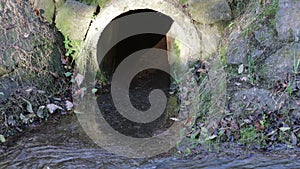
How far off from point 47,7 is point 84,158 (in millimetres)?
3018

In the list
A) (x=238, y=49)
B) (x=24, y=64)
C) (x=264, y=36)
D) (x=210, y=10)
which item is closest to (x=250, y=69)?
(x=238, y=49)

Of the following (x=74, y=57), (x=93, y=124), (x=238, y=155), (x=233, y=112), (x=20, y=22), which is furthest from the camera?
(x=74, y=57)

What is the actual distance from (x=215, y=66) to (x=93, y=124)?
2116mm

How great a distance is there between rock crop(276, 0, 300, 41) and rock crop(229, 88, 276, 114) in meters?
0.96

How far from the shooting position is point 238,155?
4918 mm

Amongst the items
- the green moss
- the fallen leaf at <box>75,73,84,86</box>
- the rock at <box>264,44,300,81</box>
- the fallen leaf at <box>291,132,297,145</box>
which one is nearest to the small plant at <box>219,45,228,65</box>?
the rock at <box>264,44,300,81</box>

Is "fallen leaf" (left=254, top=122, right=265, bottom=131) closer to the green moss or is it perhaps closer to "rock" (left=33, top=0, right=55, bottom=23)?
the green moss

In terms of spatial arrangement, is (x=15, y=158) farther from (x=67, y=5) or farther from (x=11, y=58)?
(x=67, y=5)

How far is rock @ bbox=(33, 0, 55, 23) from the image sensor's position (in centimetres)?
679

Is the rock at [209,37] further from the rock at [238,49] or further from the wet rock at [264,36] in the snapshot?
the wet rock at [264,36]

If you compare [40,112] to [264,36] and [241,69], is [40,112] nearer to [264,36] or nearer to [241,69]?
[241,69]

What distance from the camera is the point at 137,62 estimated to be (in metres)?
8.88

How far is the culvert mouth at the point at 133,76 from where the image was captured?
566cm

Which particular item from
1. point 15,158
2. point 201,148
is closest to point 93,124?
point 15,158
